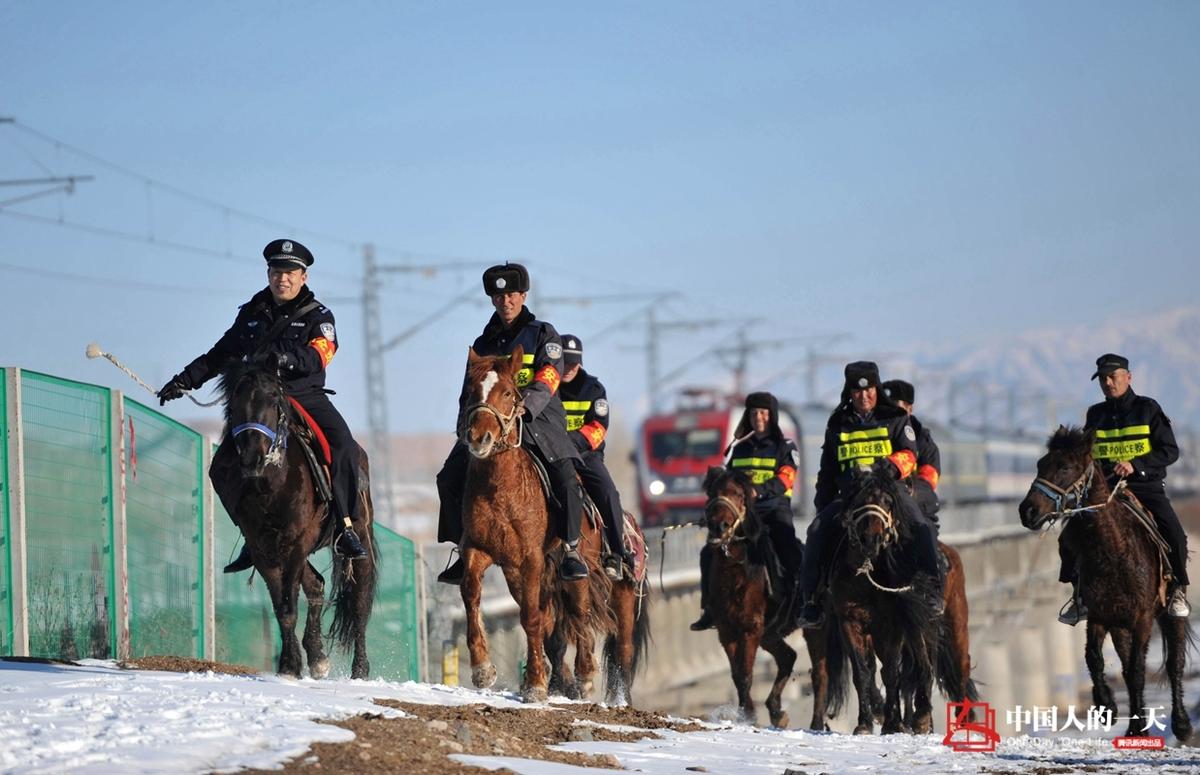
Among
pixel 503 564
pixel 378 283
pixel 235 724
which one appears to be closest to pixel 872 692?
pixel 503 564

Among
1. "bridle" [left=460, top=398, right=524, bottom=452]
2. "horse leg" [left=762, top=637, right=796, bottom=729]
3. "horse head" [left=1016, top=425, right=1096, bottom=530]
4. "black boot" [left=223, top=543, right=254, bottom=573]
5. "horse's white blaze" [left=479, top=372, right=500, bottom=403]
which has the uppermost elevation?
"horse's white blaze" [left=479, top=372, right=500, bottom=403]

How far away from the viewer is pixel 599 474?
514 inches

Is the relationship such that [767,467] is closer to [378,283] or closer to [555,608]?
[555,608]

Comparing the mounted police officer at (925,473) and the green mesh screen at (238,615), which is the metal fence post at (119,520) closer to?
the green mesh screen at (238,615)

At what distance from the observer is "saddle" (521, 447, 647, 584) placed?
1170 cm

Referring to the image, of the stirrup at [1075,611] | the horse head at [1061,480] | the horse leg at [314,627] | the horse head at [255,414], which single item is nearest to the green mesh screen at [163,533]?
the horse leg at [314,627]

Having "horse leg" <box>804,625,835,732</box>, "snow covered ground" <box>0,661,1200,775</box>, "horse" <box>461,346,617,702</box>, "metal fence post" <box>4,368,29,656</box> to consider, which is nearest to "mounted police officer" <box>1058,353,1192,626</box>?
"snow covered ground" <box>0,661,1200,775</box>

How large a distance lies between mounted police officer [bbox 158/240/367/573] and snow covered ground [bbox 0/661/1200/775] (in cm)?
126

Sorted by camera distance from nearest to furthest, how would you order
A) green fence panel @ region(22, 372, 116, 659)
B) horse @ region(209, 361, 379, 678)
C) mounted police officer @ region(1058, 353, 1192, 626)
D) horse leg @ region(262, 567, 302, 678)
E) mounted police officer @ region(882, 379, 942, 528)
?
horse @ region(209, 361, 379, 678), horse leg @ region(262, 567, 302, 678), green fence panel @ region(22, 372, 116, 659), mounted police officer @ region(1058, 353, 1192, 626), mounted police officer @ region(882, 379, 942, 528)

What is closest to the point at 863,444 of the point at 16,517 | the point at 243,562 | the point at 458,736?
the point at 243,562

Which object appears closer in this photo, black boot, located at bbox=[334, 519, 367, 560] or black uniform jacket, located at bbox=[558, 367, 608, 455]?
black boot, located at bbox=[334, 519, 367, 560]

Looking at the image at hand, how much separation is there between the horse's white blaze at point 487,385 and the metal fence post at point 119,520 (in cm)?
383

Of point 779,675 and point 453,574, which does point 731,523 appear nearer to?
point 779,675

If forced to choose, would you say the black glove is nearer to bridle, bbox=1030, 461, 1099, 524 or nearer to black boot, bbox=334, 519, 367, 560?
black boot, bbox=334, 519, 367, 560
